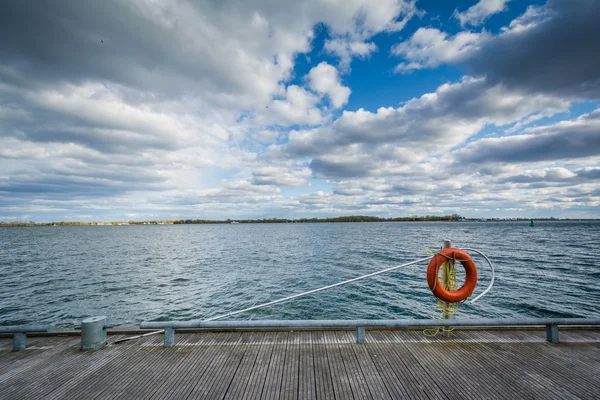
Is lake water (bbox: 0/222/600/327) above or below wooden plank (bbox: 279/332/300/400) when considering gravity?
below

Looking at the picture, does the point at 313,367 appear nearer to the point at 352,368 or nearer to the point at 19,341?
the point at 352,368

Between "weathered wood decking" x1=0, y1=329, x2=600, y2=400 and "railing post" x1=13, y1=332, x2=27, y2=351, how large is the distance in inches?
4.4

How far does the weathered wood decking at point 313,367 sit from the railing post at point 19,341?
111mm

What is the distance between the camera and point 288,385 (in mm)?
3551

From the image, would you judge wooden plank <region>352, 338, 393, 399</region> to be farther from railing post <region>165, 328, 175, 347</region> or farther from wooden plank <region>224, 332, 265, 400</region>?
railing post <region>165, 328, 175, 347</region>

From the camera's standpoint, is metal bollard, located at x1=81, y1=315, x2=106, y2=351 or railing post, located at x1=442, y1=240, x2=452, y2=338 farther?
railing post, located at x1=442, y1=240, x2=452, y2=338

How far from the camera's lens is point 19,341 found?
462 centimetres

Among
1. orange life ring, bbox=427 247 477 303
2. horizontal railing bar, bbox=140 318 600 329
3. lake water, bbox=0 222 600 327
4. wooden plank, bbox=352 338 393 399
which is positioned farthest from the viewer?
lake water, bbox=0 222 600 327

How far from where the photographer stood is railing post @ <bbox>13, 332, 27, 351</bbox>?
4605 millimetres

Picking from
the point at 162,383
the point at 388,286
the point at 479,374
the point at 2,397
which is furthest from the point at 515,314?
the point at 2,397

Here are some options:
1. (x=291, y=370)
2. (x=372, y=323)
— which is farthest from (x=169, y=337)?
(x=372, y=323)

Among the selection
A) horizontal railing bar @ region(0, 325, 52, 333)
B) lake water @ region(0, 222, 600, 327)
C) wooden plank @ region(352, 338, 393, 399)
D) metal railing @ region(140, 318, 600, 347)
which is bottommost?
lake water @ region(0, 222, 600, 327)

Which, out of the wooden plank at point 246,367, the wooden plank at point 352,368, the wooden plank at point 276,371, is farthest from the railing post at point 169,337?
the wooden plank at point 352,368

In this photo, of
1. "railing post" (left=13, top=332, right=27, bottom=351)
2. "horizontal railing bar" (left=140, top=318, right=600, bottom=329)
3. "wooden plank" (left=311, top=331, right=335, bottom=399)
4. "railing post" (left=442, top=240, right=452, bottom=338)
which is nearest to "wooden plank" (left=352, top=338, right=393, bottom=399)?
"horizontal railing bar" (left=140, top=318, right=600, bottom=329)
